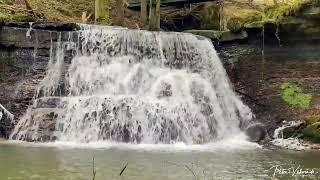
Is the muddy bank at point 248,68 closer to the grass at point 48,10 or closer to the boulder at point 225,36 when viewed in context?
the boulder at point 225,36

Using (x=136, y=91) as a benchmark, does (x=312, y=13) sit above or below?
above

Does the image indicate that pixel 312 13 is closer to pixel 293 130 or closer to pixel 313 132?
pixel 293 130

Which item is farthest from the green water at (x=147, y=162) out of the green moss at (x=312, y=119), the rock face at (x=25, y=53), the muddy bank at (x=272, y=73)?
the muddy bank at (x=272, y=73)

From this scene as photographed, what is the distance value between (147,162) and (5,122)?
223 inches

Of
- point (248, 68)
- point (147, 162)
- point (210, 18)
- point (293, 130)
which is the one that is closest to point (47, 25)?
point (248, 68)

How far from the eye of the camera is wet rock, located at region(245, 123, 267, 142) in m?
13.8

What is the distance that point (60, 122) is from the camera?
514 inches

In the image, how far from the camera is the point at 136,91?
1470 cm

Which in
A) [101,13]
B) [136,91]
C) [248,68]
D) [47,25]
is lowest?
[136,91]

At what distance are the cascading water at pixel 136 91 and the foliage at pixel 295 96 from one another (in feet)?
4.03

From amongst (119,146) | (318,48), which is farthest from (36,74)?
(318,48)

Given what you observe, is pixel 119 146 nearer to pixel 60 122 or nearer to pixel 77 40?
pixel 60 122

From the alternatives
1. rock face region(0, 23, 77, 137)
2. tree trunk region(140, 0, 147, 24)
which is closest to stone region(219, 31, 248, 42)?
tree trunk region(140, 0, 147, 24)

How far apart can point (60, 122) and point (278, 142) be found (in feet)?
18.5
